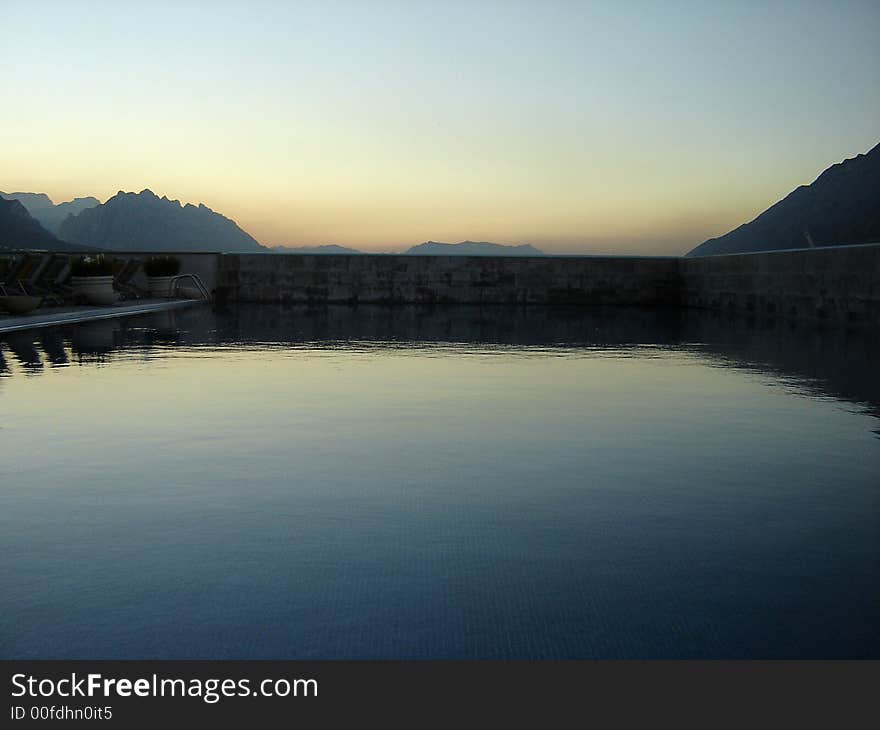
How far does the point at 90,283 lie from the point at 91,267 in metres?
0.60

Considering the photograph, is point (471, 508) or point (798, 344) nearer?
point (471, 508)

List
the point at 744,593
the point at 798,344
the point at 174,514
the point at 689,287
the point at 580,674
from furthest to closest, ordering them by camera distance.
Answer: the point at 689,287 < the point at 798,344 < the point at 174,514 < the point at 744,593 < the point at 580,674

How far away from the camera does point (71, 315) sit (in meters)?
17.3

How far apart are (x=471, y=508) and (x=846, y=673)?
2017 millimetres

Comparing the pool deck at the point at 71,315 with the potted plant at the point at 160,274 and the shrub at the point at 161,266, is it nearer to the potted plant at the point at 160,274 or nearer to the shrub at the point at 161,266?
the potted plant at the point at 160,274

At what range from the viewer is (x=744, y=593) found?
3316 millimetres

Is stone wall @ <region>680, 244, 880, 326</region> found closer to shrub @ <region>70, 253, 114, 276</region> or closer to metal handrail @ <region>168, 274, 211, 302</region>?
metal handrail @ <region>168, 274, 211, 302</region>

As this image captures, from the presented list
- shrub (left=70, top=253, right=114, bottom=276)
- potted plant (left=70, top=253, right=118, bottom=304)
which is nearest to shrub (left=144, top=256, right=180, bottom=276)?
shrub (left=70, top=253, right=114, bottom=276)

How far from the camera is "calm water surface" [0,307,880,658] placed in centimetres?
296

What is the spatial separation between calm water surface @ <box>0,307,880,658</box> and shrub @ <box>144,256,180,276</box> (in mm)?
17079

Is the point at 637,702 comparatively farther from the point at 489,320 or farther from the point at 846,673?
the point at 489,320

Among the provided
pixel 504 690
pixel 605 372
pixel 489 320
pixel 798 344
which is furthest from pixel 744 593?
pixel 489 320

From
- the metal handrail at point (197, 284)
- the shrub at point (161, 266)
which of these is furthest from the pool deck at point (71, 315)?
the metal handrail at point (197, 284)

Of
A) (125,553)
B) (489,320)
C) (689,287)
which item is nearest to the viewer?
(125,553)
